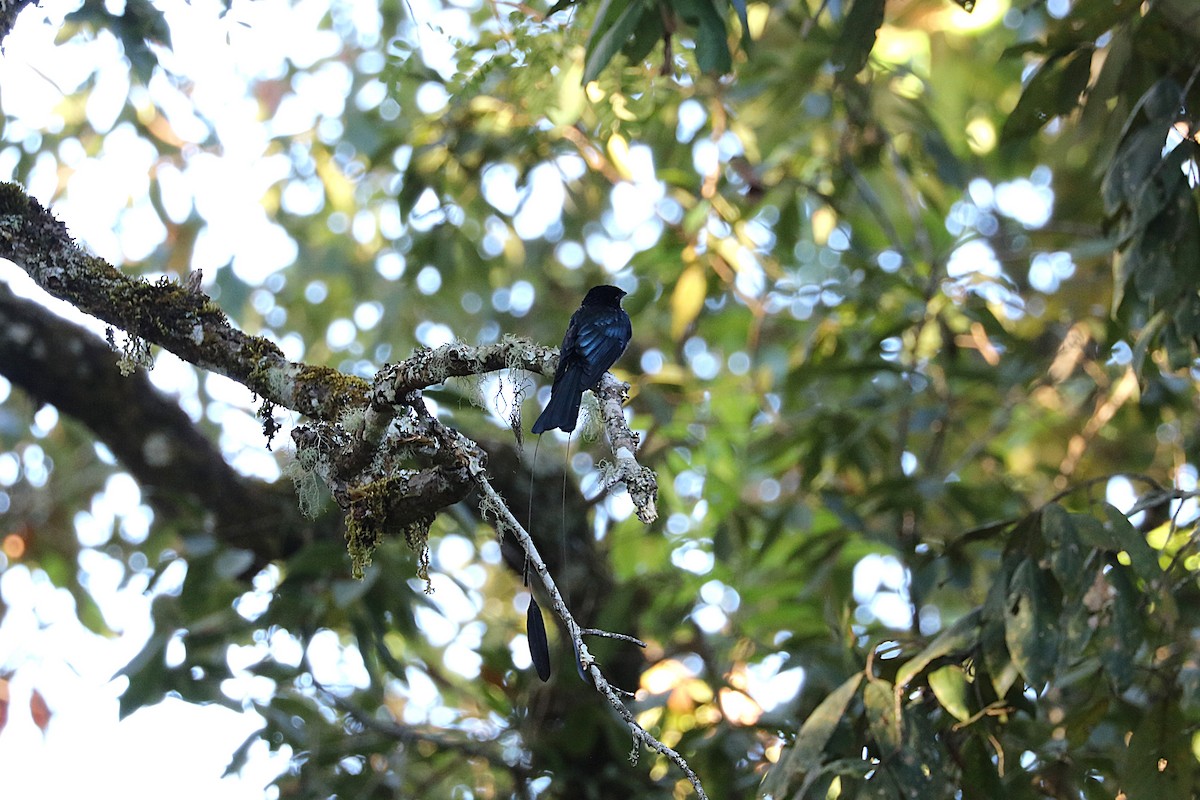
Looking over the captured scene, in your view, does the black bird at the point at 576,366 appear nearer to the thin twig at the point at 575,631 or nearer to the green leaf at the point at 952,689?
the thin twig at the point at 575,631

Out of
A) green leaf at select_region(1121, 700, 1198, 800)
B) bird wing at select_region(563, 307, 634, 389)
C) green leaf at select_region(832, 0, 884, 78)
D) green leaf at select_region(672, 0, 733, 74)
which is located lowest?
green leaf at select_region(1121, 700, 1198, 800)

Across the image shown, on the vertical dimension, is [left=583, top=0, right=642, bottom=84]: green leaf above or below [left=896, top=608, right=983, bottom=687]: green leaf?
above

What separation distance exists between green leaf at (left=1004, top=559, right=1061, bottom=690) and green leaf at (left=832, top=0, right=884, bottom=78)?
1.37 metres

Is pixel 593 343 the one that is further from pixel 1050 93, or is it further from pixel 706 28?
pixel 1050 93

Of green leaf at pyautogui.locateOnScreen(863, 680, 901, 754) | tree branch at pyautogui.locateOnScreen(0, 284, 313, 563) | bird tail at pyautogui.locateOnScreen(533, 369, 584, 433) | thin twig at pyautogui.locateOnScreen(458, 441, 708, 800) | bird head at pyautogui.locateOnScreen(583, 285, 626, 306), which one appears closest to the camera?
thin twig at pyautogui.locateOnScreen(458, 441, 708, 800)

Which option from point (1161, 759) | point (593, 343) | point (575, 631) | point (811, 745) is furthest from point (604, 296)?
point (1161, 759)

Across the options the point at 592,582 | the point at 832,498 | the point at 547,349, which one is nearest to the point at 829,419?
the point at 832,498

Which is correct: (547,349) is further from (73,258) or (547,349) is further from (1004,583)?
(1004,583)

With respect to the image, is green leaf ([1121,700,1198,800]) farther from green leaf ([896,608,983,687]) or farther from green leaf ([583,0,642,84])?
green leaf ([583,0,642,84])

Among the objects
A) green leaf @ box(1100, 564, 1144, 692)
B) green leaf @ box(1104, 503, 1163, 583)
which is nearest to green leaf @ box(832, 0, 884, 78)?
green leaf @ box(1104, 503, 1163, 583)

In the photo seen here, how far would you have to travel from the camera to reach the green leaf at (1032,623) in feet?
9.12

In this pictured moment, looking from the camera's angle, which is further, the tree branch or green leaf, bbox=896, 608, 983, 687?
the tree branch

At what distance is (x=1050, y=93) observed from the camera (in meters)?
3.51

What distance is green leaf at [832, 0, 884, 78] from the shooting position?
309cm
